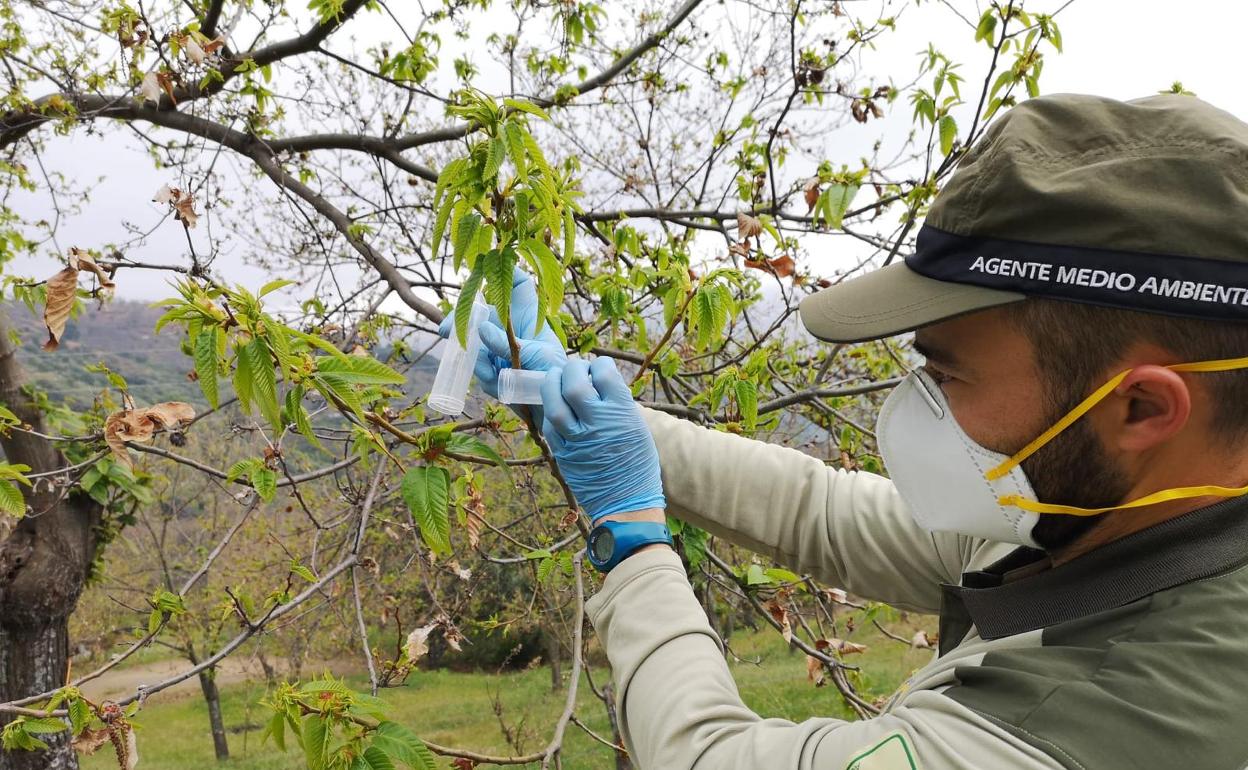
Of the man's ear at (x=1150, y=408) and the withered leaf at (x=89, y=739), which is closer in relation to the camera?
the man's ear at (x=1150, y=408)

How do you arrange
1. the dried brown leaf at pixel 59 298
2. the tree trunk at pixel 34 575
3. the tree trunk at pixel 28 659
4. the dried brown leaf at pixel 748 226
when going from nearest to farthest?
the dried brown leaf at pixel 59 298, the dried brown leaf at pixel 748 226, the tree trunk at pixel 34 575, the tree trunk at pixel 28 659

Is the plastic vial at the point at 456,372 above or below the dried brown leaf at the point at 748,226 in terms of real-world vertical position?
below

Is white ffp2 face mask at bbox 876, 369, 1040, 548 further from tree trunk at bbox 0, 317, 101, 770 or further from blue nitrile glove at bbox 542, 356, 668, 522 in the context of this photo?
tree trunk at bbox 0, 317, 101, 770

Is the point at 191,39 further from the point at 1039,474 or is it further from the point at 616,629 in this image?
the point at 1039,474

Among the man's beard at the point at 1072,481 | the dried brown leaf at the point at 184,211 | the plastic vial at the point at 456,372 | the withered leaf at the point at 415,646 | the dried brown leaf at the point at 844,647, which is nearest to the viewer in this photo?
the man's beard at the point at 1072,481

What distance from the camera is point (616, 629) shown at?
4.98 feet

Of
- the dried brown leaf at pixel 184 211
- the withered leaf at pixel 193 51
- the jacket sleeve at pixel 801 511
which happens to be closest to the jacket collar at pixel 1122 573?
the jacket sleeve at pixel 801 511

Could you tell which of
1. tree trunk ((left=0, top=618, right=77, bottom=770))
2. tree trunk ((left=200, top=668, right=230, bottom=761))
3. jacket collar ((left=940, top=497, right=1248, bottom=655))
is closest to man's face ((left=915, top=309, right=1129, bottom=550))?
jacket collar ((left=940, top=497, right=1248, bottom=655))

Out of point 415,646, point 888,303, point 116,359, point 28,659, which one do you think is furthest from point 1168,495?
point 116,359

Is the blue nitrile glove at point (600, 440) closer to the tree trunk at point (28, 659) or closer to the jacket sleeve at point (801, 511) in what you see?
the jacket sleeve at point (801, 511)

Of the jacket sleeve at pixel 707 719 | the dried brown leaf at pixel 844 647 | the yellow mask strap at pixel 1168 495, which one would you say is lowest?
the dried brown leaf at pixel 844 647

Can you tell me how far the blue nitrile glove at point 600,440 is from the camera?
1.77 meters

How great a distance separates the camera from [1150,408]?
119cm

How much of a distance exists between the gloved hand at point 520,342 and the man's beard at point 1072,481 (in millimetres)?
Answer: 1072
